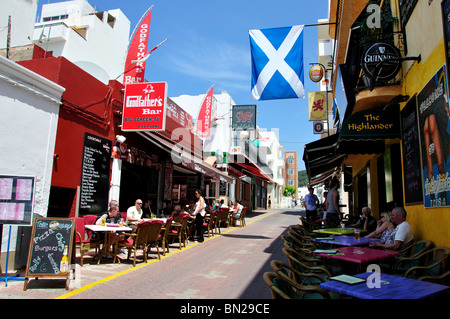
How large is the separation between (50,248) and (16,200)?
101 cm

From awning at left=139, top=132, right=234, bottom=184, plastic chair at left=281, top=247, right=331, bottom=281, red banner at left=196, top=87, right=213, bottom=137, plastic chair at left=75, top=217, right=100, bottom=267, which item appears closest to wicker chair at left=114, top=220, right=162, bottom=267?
plastic chair at left=75, top=217, right=100, bottom=267

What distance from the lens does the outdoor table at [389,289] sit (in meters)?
2.54

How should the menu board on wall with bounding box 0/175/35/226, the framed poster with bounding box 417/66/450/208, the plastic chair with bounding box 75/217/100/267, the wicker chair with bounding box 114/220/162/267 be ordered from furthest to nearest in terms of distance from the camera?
the wicker chair with bounding box 114/220/162/267, the plastic chair with bounding box 75/217/100/267, the menu board on wall with bounding box 0/175/35/226, the framed poster with bounding box 417/66/450/208

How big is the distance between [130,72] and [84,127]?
10.5 ft

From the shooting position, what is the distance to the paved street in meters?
4.71

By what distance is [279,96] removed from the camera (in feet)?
23.8

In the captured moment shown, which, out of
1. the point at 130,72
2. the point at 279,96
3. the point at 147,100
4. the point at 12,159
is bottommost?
the point at 12,159

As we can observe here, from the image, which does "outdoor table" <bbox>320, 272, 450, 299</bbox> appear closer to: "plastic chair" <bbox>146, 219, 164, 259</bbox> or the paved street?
the paved street

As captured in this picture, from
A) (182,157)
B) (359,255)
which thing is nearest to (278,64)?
(359,255)

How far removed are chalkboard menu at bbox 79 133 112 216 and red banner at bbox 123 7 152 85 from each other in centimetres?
264

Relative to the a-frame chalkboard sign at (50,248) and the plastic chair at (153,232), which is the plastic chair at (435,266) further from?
the plastic chair at (153,232)
